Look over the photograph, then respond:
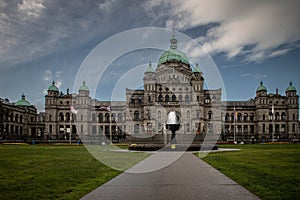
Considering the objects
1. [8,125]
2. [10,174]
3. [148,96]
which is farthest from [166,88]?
[10,174]

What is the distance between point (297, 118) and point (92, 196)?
318ft

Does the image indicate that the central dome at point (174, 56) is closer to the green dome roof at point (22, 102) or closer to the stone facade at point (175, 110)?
the stone facade at point (175, 110)

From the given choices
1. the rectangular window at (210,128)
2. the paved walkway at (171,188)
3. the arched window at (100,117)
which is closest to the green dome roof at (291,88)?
the rectangular window at (210,128)

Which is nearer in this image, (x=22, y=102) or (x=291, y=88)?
(x=291, y=88)

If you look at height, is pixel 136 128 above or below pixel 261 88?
below

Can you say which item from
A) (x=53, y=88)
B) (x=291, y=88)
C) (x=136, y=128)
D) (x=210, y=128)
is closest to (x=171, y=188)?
(x=136, y=128)

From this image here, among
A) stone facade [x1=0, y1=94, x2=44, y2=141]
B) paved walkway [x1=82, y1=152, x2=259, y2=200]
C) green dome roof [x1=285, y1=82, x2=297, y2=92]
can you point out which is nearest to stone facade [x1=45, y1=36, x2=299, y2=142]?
green dome roof [x1=285, y1=82, x2=297, y2=92]

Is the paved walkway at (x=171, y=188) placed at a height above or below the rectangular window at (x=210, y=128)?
above

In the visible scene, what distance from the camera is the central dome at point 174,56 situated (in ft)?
293

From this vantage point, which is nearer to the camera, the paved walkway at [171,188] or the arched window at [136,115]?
the paved walkway at [171,188]

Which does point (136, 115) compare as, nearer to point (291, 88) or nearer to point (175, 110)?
Result: point (175, 110)

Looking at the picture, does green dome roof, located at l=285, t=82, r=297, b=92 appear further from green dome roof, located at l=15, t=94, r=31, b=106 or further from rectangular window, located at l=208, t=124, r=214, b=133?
green dome roof, located at l=15, t=94, r=31, b=106

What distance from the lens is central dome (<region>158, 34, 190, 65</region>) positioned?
89.3 metres

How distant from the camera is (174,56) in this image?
A: 89562 millimetres
